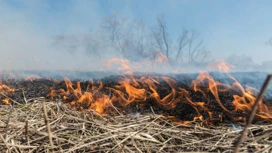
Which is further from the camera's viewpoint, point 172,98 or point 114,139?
point 172,98

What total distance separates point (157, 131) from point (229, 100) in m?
3.23

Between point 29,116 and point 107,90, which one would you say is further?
point 107,90

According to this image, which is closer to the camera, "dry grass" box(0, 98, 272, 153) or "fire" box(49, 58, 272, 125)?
"dry grass" box(0, 98, 272, 153)

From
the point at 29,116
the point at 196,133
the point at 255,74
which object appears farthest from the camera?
the point at 255,74

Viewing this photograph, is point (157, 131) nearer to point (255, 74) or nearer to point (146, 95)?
point (146, 95)

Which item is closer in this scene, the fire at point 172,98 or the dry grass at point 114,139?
the dry grass at point 114,139

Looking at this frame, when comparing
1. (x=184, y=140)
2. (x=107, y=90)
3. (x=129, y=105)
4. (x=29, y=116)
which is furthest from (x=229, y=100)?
(x=29, y=116)

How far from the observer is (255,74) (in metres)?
6.48

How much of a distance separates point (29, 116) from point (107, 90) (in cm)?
361

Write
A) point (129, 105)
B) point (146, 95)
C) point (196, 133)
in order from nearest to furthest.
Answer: point (196, 133) → point (129, 105) → point (146, 95)

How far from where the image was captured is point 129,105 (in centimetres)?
417

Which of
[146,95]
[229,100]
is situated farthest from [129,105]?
[229,100]

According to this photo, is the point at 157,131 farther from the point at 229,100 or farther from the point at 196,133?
the point at 229,100

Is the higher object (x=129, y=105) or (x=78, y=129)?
(x=78, y=129)
